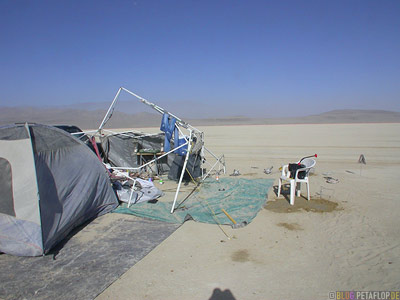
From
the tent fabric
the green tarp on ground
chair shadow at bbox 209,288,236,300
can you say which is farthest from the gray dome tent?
the tent fabric

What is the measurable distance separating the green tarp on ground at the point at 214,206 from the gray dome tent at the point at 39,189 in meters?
1.42

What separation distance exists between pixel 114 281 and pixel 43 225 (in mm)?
1720

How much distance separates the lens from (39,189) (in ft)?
15.9

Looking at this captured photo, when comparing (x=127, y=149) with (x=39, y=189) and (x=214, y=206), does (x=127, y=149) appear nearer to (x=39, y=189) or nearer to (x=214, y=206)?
(x=214, y=206)

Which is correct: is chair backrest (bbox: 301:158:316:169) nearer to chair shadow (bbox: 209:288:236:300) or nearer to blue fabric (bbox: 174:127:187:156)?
blue fabric (bbox: 174:127:187:156)

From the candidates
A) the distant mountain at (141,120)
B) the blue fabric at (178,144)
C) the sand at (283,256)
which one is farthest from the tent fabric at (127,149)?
the distant mountain at (141,120)

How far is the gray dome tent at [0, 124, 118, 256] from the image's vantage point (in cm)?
470

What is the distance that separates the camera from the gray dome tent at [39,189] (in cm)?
470

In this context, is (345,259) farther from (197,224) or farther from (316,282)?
(197,224)

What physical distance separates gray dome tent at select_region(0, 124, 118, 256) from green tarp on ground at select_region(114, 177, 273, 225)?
1.42 metres

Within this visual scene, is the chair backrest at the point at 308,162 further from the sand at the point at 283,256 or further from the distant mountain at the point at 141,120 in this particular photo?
the distant mountain at the point at 141,120

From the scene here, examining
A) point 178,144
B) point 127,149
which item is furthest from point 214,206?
point 127,149

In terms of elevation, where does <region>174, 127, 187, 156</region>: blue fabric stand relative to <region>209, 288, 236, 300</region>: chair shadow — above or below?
above

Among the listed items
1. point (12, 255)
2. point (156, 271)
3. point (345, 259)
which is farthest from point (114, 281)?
point (345, 259)
